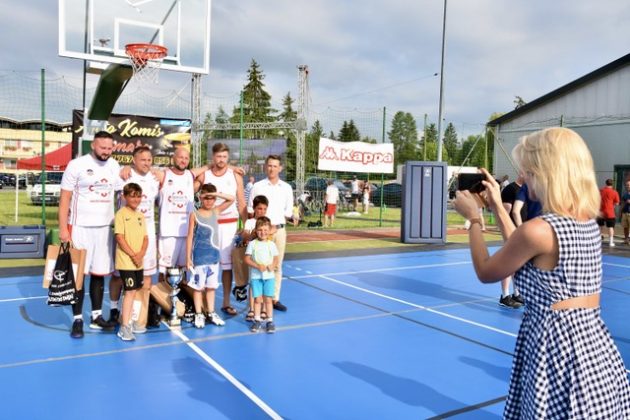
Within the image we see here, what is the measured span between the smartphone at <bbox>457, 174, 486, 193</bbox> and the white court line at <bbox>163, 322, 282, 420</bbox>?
6.78 feet

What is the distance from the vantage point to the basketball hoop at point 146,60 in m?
10.1

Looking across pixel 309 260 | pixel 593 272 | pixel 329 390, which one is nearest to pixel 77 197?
pixel 329 390

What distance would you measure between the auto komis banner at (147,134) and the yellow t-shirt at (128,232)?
11.1 metres

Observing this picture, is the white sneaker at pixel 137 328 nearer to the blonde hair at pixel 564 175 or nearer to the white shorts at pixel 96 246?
the white shorts at pixel 96 246

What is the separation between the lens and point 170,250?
5.64 meters

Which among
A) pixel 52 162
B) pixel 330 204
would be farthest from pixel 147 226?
pixel 52 162

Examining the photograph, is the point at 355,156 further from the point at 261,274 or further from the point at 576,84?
the point at 261,274

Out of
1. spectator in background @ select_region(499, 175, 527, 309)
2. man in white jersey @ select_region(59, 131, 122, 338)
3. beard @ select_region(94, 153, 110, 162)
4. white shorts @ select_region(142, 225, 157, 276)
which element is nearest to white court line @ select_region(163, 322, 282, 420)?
white shorts @ select_region(142, 225, 157, 276)

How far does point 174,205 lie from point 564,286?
451 cm

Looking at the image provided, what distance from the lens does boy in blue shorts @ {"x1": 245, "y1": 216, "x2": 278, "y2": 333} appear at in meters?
5.51

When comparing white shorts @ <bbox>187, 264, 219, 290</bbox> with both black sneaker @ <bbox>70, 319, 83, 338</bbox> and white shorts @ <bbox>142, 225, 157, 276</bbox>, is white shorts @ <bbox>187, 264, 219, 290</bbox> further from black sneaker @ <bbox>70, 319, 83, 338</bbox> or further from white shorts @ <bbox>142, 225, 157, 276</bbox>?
black sneaker @ <bbox>70, 319, 83, 338</bbox>

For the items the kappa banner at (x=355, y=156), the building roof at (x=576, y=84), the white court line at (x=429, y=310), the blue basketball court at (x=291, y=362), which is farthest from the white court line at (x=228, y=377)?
the building roof at (x=576, y=84)

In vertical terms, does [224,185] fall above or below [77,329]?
above

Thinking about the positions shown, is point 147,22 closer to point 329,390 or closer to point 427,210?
point 427,210
